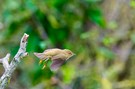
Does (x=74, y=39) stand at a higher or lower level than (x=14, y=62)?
higher

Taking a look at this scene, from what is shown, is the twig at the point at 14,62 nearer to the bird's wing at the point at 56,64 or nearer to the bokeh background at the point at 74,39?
the bird's wing at the point at 56,64

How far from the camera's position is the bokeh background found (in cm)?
206

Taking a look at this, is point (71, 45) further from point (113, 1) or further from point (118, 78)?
point (113, 1)

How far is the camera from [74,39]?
250cm

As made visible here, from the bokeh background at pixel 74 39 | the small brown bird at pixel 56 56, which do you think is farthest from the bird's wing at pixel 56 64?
the bokeh background at pixel 74 39

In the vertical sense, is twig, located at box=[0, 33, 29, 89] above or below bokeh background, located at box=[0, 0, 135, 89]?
below

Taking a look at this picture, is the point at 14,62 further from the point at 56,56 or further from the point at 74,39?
the point at 74,39

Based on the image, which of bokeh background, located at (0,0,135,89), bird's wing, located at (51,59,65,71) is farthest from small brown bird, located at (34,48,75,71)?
bokeh background, located at (0,0,135,89)

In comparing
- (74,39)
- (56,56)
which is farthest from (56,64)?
(74,39)

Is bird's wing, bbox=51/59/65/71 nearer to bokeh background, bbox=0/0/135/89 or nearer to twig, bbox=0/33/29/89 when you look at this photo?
twig, bbox=0/33/29/89

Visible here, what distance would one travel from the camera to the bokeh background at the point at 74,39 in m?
2.06

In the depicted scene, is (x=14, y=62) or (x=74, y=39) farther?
(x=74, y=39)

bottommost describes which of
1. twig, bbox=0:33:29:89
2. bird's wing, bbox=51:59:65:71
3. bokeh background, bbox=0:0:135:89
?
twig, bbox=0:33:29:89

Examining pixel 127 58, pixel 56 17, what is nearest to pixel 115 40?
pixel 127 58
